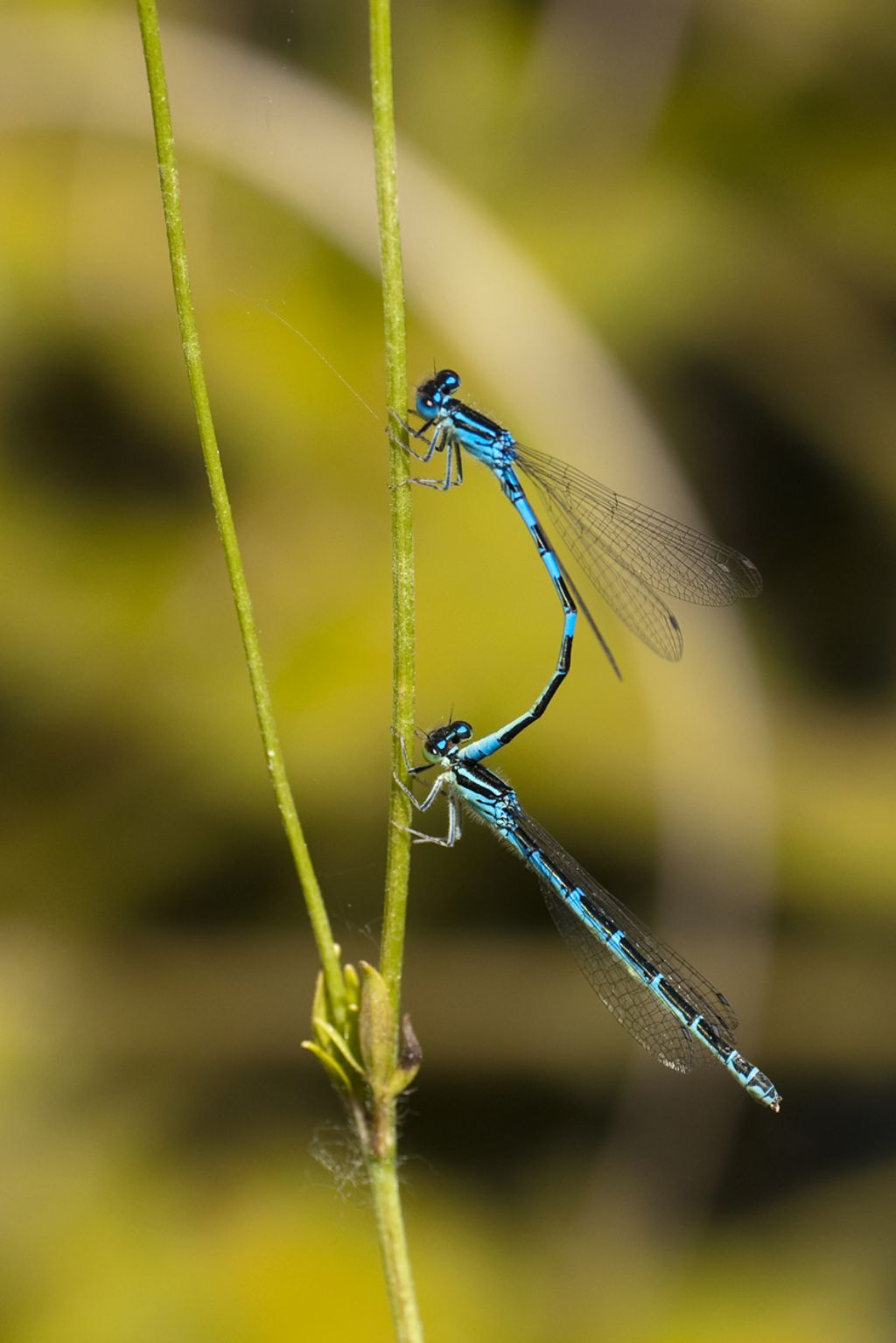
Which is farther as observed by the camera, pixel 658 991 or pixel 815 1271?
pixel 815 1271

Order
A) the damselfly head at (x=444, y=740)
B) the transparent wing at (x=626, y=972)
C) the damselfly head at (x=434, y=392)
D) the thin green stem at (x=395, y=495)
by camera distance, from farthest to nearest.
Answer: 1. the transparent wing at (x=626, y=972)
2. the damselfly head at (x=444, y=740)
3. the damselfly head at (x=434, y=392)
4. the thin green stem at (x=395, y=495)

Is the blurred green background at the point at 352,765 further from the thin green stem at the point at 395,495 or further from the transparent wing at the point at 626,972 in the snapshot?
the thin green stem at the point at 395,495

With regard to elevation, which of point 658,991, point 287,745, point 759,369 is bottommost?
point 658,991

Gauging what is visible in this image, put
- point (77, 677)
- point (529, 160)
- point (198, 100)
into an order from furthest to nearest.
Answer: point (529, 160)
point (77, 677)
point (198, 100)

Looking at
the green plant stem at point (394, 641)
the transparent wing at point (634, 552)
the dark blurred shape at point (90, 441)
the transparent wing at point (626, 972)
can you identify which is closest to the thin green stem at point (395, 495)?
the green plant stem at point (394, 641)

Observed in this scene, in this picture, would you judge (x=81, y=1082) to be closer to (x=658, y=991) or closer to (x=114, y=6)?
(x=658, y=991)

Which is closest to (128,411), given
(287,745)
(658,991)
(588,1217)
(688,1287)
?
(287,745)

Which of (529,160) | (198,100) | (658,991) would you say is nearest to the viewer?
(658,991)

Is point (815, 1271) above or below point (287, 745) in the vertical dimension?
below

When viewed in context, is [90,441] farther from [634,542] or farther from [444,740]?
[444,740]
